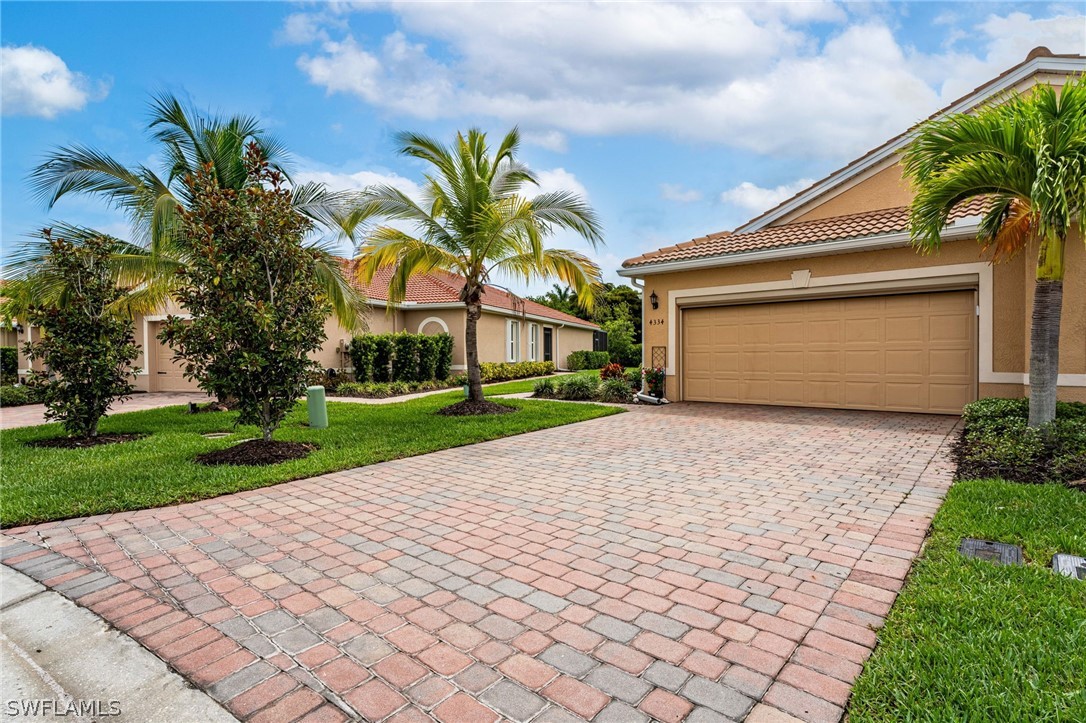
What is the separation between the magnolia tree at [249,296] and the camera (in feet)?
21.6

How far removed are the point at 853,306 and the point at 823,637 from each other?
9.89 metres

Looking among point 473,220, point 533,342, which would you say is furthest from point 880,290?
point 533,342

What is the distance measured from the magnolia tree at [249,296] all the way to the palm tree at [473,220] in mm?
3851

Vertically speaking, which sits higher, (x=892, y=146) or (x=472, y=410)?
(x=892, y=146)

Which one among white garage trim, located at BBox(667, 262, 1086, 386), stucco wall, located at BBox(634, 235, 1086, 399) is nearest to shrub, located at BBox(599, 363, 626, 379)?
white garage trim, located at BBox(667, 262, 1086, 386)

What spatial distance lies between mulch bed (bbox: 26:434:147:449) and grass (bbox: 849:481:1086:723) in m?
9.85

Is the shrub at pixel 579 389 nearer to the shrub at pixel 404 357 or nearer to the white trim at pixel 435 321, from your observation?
the shrub at pixel 404 357

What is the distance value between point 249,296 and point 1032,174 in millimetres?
8734

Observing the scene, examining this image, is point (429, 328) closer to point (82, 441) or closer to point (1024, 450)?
point (82, 441)

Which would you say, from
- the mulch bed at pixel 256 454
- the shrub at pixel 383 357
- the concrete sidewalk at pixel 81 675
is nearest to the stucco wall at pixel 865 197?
the shrub at pixel 383 357

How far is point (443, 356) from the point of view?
1894 cm

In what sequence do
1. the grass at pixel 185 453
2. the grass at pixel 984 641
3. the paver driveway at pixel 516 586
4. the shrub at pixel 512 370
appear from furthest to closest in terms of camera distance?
the shrub at pixel 512 370 → the grass at pixel 185 453 → the paver driveway at pixel 516 586 → the grass at pixel 984 641

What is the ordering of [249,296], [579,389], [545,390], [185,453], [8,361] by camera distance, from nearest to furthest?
[249,296]
[185,453]
[579,389]
[545,390]
[8,361]

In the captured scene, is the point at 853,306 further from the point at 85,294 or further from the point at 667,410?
the point at 85,294
